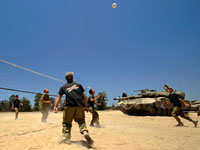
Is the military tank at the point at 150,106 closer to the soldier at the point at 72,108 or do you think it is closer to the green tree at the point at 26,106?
the soldier at the point at 72,108

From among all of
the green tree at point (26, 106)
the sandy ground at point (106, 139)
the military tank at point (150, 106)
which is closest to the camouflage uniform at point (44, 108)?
the sandy ground at point (106, 139)

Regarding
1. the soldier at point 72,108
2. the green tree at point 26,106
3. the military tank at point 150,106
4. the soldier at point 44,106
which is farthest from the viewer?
the green tree at point 26,106

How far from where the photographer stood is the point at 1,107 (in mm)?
22172

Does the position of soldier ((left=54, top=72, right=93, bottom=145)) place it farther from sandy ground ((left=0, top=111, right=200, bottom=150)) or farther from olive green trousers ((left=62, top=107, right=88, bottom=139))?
sandy ground ((left=0, top=111, right=200, bottom=150))

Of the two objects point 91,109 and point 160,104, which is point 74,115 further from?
point 160,104

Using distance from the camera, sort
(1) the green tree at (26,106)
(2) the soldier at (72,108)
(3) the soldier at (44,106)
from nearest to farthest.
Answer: (2) the soldier at (72,108) < (3) the soldier at (44,106) < (1) the green tree at (26,106)

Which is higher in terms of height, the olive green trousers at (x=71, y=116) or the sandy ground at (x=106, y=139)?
the olive green trousers at (x=71, y=116)

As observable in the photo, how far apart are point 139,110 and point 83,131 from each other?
31.9 ft

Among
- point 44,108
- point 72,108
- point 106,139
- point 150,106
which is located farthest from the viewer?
point 150,106

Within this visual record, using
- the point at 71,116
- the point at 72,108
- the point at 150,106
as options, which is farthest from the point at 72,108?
the point at 150,106

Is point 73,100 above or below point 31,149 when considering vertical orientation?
above

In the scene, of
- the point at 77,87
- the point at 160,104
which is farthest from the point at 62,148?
the point at 160,104

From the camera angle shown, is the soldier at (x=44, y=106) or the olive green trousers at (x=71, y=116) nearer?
the olive green trousers at (x=71, y=116)

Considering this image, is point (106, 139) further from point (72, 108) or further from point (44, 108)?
point (44, 108)
